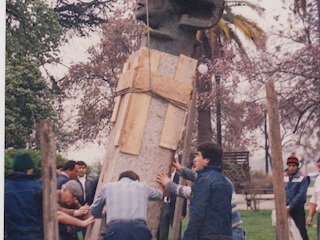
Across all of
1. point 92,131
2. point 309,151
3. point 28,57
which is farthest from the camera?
point 309,151

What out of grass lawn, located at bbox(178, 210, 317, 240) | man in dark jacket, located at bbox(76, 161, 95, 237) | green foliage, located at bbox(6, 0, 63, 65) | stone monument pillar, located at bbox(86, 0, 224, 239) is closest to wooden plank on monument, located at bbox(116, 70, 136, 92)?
stone monument pillar, located at bbox(86, 0, 224, 239)

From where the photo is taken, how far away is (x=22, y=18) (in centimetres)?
1606

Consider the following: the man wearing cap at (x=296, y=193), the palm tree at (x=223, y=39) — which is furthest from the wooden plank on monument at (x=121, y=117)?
the palm tree at (x=223, y=39)

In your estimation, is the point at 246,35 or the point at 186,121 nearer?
the point at 186,121

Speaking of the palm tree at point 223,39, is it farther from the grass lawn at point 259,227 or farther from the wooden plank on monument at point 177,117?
the wooden plank on monument at point 177,117

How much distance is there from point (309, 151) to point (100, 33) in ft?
39.1

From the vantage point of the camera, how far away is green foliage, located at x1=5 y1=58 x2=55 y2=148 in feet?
49.0

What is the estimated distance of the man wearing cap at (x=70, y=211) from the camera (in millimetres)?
6953

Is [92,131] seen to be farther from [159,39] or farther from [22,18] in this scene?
[159,39]

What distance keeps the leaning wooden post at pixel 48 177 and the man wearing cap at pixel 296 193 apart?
4.46 meters

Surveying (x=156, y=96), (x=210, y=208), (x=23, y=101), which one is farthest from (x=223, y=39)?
(x=210, y=208)

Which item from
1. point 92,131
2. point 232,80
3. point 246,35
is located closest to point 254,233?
point 232,80

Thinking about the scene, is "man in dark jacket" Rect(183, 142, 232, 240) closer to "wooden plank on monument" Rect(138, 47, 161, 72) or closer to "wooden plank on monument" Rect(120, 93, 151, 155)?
"wooden plank on monument" Rect(120, 93, 151, 155)

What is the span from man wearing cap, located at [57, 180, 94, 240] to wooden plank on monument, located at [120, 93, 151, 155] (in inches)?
32.9
